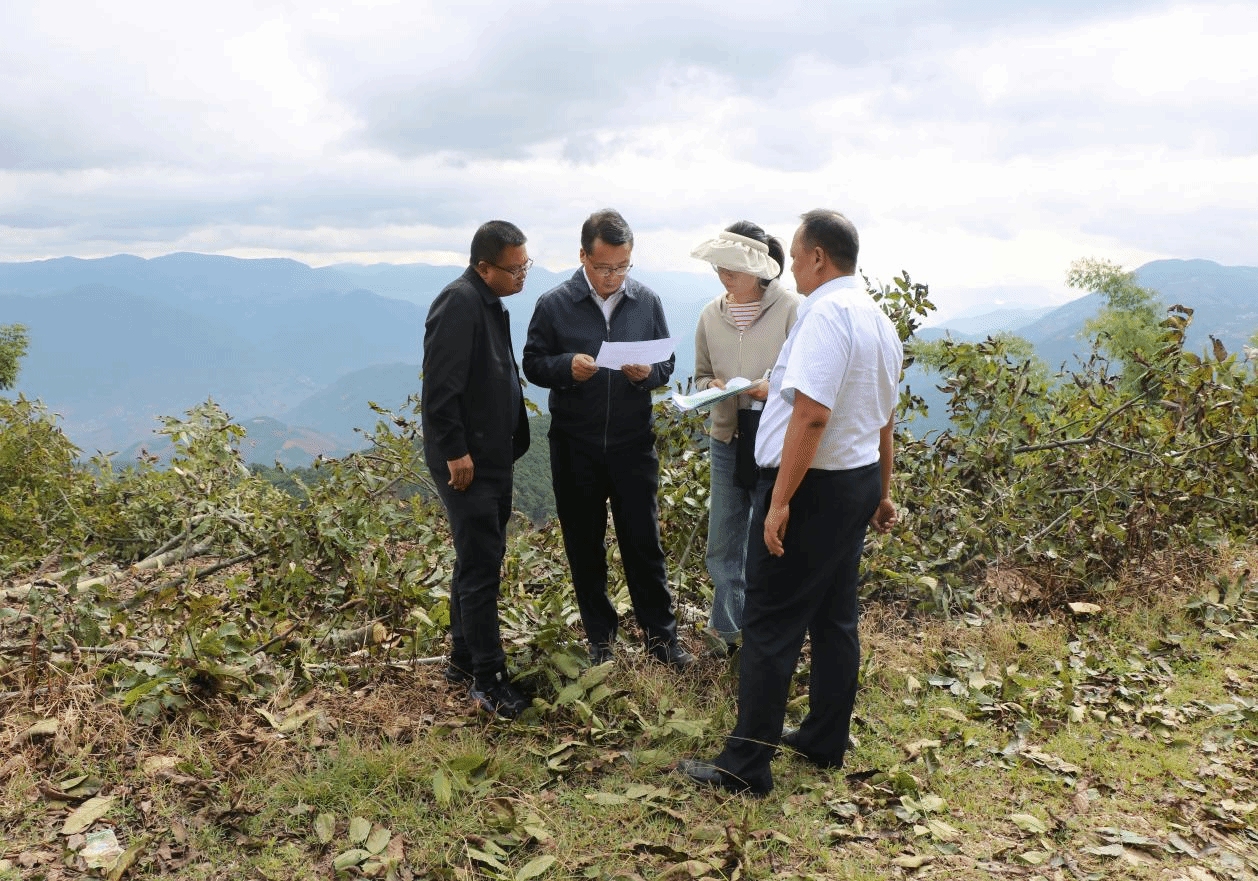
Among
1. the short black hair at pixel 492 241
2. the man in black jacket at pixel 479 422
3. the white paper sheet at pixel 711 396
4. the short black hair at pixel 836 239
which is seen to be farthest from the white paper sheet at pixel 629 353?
the short black hair at pixel 836 239

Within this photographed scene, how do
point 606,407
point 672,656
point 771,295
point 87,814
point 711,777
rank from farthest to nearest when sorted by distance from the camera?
point 672,656 → point 606,407 → point 771,295 → point 711,777 → point 87,814

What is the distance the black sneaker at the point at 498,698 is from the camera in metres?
3.75

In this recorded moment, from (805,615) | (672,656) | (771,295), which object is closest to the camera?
(805,615)

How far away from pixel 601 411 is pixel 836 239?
1376 mm

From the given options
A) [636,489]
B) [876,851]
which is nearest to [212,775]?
[636,489]

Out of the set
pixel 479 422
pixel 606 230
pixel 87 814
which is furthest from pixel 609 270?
pixel 87 814

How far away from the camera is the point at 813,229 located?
3066 millimetres

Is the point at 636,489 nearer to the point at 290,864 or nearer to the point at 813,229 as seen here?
the point at 813,229

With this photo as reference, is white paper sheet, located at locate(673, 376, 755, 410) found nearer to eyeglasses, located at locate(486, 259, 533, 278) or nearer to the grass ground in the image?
eyeglasses, located at locate(486, 259, 533, 278)

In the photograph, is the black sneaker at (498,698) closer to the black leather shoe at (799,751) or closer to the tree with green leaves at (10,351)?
the black leather shoe at (799,751)

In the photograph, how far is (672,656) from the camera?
4250 millimetres

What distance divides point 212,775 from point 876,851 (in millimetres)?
2465

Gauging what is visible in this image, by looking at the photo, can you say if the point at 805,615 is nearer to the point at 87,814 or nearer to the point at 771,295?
the point at 771,295

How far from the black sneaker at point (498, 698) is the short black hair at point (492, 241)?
184 cm
